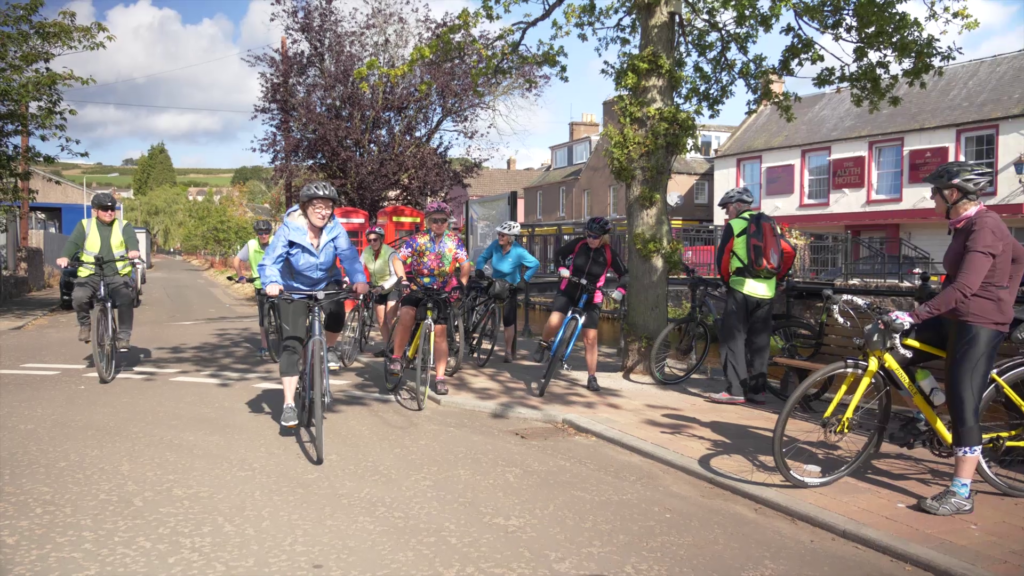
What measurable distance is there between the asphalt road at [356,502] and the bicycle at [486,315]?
276 centimetres

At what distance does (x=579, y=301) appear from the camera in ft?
29.2

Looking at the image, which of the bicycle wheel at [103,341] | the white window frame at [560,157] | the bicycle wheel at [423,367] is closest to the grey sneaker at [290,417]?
the bicycle wheel at [423,367]

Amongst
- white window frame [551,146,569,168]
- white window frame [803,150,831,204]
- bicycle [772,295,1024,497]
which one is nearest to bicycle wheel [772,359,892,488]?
bicycle [772,295,1024,497]

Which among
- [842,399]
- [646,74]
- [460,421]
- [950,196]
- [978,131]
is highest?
[978,131]

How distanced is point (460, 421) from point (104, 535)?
3.48m

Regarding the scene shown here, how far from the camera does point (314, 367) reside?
5.98 meters

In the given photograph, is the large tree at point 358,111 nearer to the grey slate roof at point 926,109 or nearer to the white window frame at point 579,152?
the grey slate roof at point 926,109

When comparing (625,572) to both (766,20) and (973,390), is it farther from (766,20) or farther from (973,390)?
(766,20)

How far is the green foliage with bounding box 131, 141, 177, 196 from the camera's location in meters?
148

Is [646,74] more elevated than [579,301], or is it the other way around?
[646,74]

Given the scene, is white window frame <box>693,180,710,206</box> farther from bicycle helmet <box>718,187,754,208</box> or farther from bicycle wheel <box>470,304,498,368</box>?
bicycle helmet <box>718,187,754,208</box>

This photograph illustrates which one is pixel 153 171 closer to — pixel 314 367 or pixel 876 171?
pixel 876 171

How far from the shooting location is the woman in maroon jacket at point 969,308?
15.2 feet

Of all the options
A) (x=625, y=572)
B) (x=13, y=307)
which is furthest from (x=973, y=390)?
(x=13, y=307)
